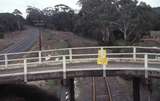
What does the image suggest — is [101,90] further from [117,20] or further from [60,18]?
[60,18]

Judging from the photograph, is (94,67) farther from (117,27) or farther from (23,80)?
(117,27)

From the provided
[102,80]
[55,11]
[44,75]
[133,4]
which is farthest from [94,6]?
[55,11]

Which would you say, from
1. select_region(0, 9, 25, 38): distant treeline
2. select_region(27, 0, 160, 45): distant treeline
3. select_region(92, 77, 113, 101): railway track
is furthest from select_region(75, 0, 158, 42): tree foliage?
select_region(0, 9, 25, 38): distant treeline

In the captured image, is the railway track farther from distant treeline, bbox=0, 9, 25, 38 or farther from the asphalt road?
distant treeline, bbox=0, 9, 25, 38

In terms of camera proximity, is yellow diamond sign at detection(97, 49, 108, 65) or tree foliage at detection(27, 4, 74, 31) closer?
yellow diamond sign at detection(97, 49, 108, 65)

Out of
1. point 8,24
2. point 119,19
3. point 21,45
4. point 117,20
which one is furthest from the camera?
point 8,24

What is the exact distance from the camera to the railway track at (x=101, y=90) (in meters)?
21.8

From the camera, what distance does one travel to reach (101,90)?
79.0ft

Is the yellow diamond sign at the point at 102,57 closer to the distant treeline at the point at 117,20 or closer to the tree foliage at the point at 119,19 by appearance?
the distant treeline at the point at 117,20

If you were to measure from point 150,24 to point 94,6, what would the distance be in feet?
63.3

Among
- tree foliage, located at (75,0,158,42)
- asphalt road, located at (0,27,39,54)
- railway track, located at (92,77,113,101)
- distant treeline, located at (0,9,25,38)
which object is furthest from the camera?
distant treeline, located at (0,9,25,38)

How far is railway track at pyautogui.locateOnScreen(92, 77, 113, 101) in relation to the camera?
2184 cm

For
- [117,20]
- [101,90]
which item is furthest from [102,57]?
[117,20]

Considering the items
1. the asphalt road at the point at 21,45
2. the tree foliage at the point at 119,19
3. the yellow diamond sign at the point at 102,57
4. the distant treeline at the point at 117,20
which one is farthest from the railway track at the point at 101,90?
the tree foliage at the point at 119,19
